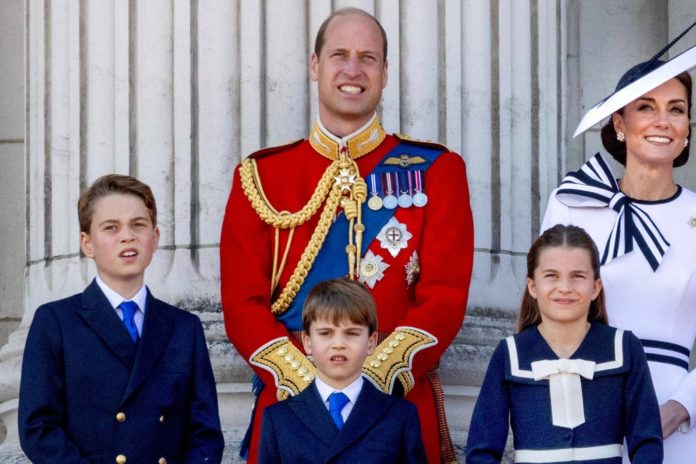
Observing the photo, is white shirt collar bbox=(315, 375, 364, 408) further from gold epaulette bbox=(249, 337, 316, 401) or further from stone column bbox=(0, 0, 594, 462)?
stone column bbox=(0, 0, 594, 462)

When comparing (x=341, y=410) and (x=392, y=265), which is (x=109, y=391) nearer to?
(x=341, y=410)

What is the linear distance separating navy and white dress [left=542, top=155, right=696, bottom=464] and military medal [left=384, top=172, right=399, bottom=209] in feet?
2.01

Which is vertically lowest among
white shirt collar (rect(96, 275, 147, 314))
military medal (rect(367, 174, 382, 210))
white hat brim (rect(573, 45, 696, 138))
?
white shirt collar (rect(96, 275, 147, 314))

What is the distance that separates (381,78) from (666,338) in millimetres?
1228

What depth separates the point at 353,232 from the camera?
232 inches

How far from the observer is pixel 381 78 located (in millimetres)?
6023

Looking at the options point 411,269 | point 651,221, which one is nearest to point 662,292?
point 651,221

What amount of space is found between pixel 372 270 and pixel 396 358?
374 millimetres

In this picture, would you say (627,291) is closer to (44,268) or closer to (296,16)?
(296,16)

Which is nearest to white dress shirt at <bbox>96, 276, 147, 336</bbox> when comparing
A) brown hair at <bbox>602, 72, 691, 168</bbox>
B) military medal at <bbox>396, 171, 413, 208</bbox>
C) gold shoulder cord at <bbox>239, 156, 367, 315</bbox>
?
gold shoulder cord at <bbox>239, 156, 367, 315</bbox>

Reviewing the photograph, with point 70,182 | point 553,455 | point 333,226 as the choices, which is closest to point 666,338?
point 553,455

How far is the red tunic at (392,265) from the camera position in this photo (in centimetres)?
570

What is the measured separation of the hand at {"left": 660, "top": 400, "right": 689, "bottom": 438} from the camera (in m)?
5.47

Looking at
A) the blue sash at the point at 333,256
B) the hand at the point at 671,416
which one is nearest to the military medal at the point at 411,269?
the blue sash at the point at 333,256
